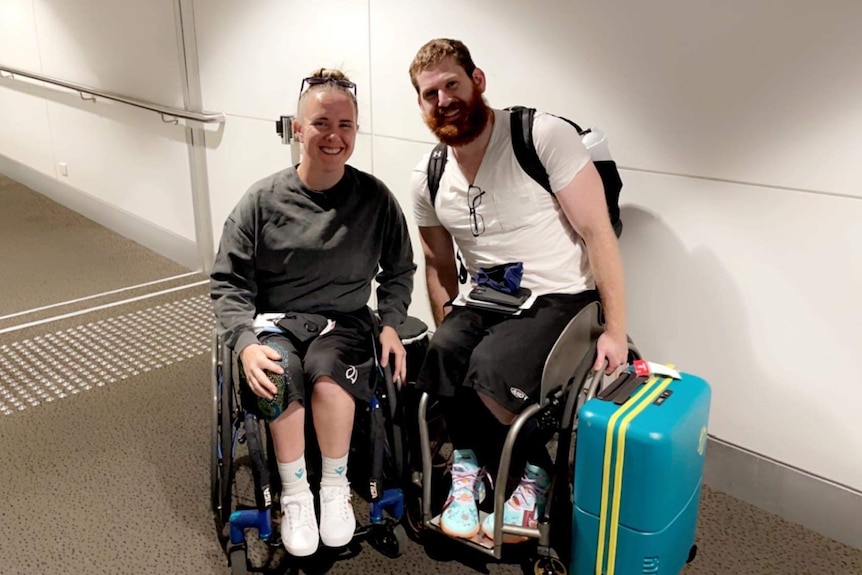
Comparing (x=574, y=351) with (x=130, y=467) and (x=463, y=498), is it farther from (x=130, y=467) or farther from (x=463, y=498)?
(x=130, y=467)

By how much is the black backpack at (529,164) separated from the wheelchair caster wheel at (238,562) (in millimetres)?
969

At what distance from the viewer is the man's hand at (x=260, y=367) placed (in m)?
1.48

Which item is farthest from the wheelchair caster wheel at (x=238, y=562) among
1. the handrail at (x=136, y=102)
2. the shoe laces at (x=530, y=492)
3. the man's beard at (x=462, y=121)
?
the handrail at (x=136, y=102)

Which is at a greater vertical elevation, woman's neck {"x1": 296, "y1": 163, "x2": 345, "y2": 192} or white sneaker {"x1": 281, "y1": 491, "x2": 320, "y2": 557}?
woman's neck {"x1": 296, "y1": 163, "x2": 345, "y2": 192}

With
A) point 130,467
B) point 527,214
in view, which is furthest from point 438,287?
point 130,467

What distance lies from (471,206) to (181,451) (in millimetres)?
1162

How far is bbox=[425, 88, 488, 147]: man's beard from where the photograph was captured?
1662 millimetres

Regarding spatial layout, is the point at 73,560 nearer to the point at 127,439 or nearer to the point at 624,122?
the point at 127,439

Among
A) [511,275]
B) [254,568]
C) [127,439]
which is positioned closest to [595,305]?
[511,275]

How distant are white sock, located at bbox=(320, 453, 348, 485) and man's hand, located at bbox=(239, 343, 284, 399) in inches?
8.6

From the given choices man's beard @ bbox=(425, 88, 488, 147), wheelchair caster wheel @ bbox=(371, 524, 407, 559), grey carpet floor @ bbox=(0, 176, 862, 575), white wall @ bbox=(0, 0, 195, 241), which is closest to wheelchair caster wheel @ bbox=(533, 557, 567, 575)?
grey carpet floor @ bbox=(0, 176, 862, 575)

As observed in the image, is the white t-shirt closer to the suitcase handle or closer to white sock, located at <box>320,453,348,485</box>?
the suitcase handle

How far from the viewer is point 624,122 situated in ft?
6.19

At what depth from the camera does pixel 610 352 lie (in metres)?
1.60
